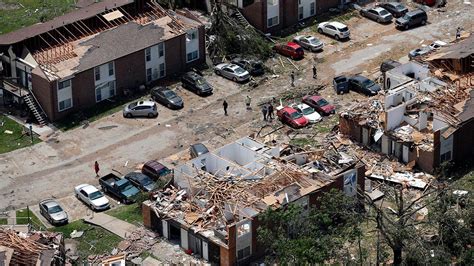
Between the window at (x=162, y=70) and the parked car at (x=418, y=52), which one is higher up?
the parked car at (x=418, y=52)

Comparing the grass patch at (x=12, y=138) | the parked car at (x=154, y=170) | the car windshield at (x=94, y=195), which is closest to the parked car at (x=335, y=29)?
the parked car at (x=154, y=170)

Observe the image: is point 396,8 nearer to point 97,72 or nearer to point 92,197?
point 97,72

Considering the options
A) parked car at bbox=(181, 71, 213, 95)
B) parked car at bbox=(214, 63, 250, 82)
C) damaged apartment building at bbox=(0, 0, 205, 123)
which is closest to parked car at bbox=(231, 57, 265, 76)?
parked car at bbox=(214, 63, 250, 82)

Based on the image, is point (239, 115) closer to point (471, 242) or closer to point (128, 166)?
point (128, 166)

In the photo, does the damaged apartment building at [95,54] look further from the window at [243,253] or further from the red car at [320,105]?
the window at [243,253]

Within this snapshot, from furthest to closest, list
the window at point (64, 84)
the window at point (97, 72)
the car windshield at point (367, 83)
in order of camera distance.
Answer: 1. the car windshield at point (367, 83)
2. the window at point (97, 72)
3. the window at point (64, 84)

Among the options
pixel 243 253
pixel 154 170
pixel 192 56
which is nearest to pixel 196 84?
pixel 192 56

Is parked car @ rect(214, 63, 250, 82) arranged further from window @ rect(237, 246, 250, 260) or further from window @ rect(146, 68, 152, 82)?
window @ rect(237, 246, 250, 260)
